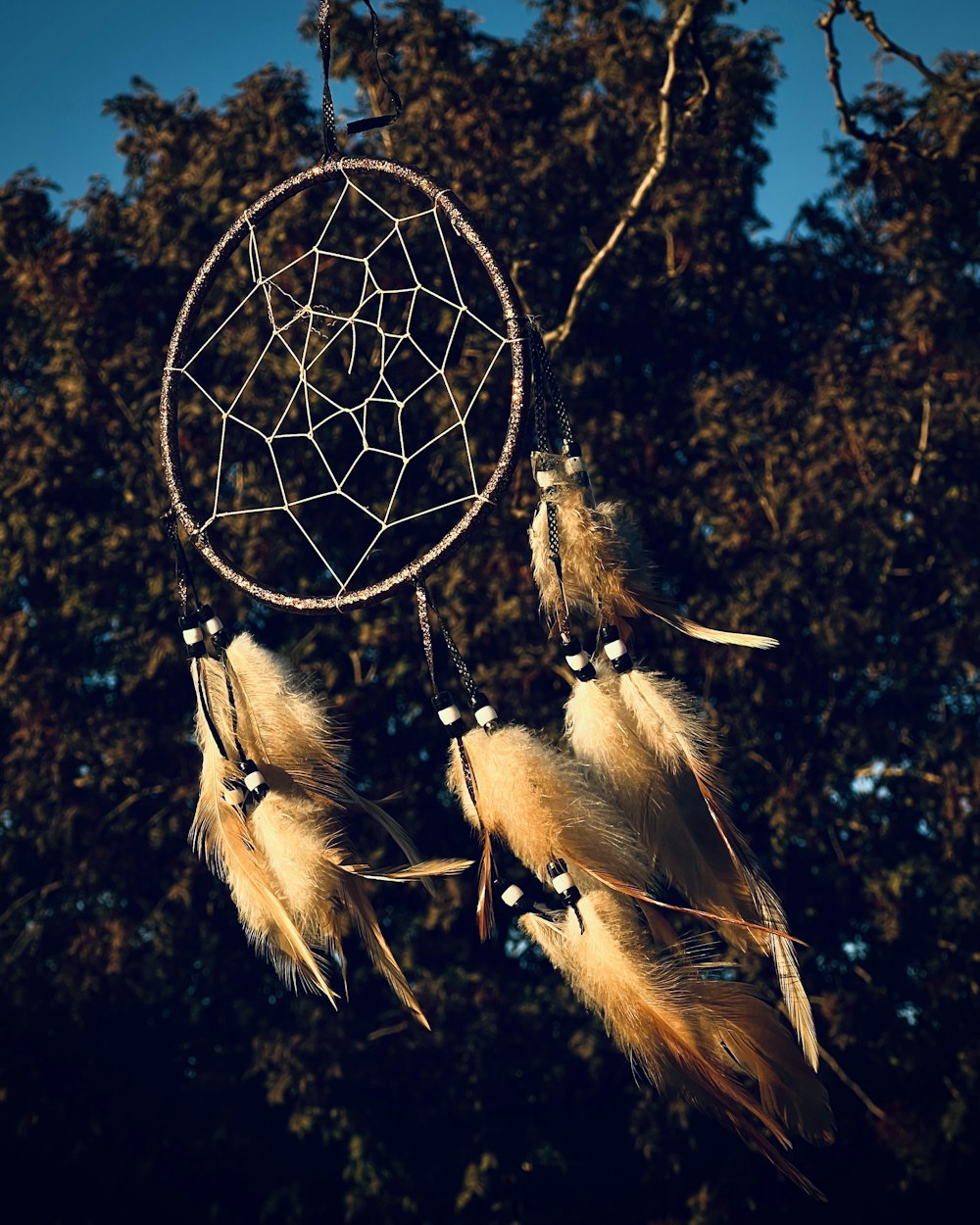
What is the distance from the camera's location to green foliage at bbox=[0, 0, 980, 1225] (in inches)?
231

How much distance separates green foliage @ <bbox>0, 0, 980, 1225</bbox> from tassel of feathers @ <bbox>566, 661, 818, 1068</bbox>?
11.6 feet

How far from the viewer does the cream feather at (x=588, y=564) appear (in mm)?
2393

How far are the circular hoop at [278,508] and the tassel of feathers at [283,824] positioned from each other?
28 centimetres

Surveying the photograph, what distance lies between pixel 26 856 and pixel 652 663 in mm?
3602

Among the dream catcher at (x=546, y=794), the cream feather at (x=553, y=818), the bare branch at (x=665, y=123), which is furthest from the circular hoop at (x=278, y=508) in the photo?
the bare branch at (x=665, y=123)

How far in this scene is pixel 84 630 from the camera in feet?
21.1

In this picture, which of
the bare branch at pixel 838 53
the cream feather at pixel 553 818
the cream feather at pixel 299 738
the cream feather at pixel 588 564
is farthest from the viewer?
the bare branch at pixel 838 53

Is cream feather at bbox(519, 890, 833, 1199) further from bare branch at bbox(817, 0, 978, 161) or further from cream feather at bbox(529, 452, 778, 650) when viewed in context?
bare branch at bbox(817, 0, 978, 161)

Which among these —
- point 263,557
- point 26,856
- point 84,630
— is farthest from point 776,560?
point 26,856

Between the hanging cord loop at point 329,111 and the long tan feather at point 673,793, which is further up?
the hanging cord loop at point 329,111

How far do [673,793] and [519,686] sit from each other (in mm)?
3597

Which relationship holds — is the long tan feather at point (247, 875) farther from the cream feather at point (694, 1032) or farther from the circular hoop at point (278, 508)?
the cream feather at point (694, 1032)

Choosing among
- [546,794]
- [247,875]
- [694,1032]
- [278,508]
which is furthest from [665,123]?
[694,1032]

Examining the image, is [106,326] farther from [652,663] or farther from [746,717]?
[746,717]
